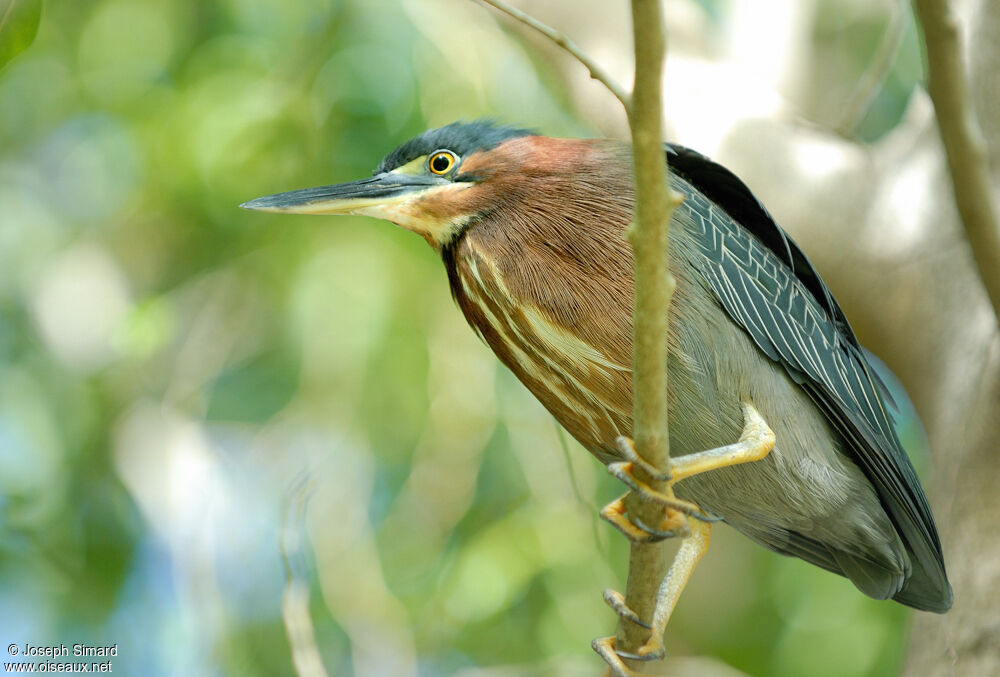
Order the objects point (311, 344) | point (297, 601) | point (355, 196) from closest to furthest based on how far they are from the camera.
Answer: point (297, 601), point (355, 196), point (311, 344)

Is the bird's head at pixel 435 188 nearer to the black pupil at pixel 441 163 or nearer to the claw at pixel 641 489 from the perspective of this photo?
the black pupil at pixel 441 163

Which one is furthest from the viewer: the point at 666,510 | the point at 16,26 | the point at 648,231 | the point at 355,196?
the point at 355,196

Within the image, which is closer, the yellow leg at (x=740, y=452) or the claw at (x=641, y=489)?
the claw at (x=641, y=489)

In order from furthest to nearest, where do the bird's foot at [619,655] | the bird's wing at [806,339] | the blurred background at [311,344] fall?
the blurred background at [311,344]
the bird's wing at [806,339]
the bird's foot at [619,655]

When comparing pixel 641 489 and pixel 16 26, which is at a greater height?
pixel 16 26

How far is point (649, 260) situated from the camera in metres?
1.51

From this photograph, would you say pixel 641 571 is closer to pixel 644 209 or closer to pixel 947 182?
pixel 644 209

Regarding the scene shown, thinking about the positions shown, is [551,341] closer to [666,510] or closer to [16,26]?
[666,510]

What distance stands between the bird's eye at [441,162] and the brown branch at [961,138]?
1.15 m

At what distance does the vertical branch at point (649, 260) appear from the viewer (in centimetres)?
131

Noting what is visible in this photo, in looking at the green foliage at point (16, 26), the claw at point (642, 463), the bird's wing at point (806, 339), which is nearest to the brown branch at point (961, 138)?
the bird's wing at point (806, 339)

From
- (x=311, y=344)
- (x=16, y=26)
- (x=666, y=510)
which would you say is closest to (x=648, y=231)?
(x=666, y=510)

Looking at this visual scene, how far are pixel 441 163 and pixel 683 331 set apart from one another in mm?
776

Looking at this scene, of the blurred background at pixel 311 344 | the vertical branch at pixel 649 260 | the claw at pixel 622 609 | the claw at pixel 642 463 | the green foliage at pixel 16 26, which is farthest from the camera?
the blurred background at pixel 311 344
